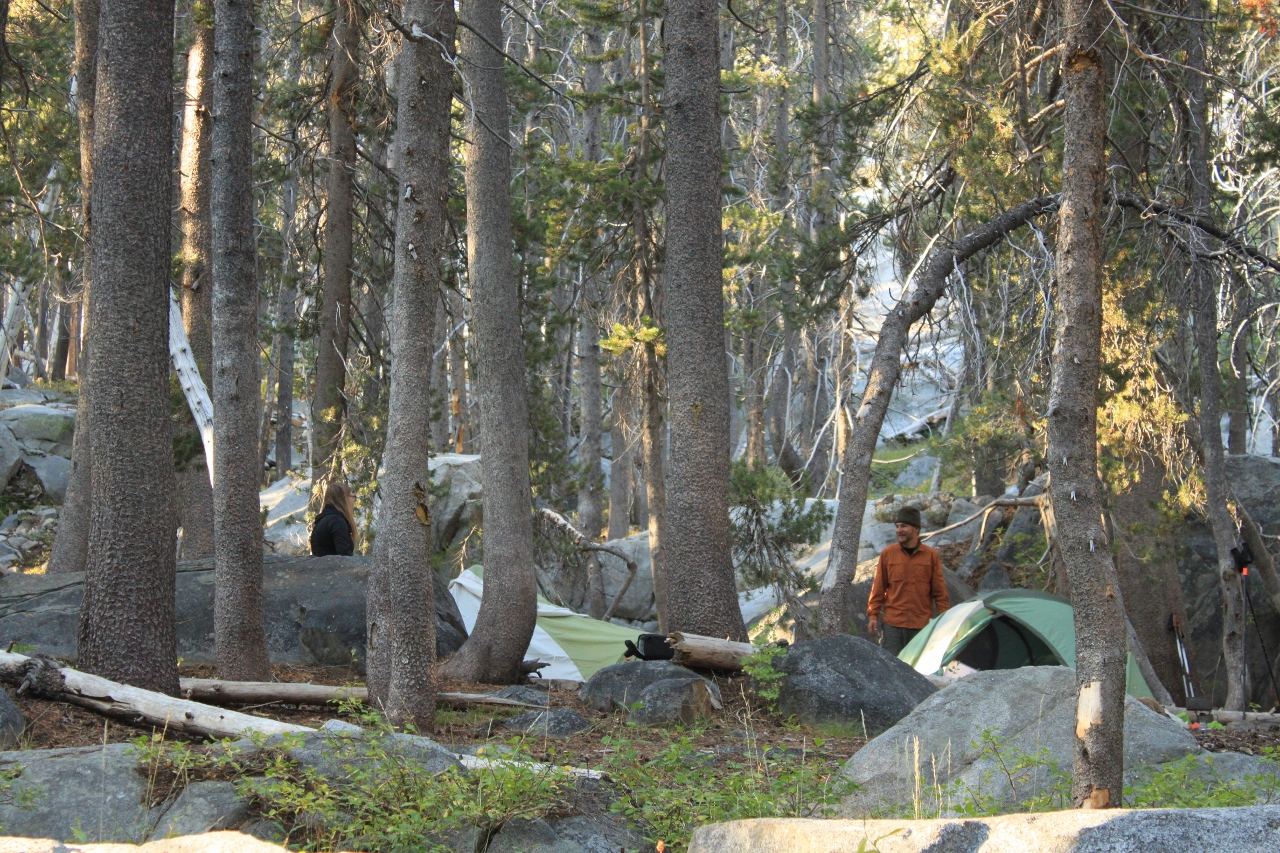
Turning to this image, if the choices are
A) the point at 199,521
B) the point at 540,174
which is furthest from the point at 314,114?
the point at 199,521

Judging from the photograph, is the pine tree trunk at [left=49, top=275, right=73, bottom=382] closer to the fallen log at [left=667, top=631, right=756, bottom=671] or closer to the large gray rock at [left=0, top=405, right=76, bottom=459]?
the large gray rock at [left=0, top=405, right=76, bottom=459]

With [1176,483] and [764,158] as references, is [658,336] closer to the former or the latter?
[1176,483]

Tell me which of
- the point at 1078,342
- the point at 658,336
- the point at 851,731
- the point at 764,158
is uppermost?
the point at 764,158

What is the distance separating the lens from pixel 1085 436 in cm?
500

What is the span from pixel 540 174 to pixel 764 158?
1175cm

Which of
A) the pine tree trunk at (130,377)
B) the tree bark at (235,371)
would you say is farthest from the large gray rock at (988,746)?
the tree bark at (235,371)

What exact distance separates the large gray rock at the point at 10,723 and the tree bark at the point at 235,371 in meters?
2.21

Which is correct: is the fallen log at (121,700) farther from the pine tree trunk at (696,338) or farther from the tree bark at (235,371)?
the pine tree trunk at (696,338)

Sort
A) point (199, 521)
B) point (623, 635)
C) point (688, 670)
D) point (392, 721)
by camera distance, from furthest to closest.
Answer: point (623, 635) → point (199, 521) → point (688, 670) → point (392, 721)

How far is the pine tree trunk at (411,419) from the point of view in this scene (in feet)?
22.8

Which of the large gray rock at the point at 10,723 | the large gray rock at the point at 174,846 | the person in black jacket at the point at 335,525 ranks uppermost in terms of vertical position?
the person in black jacket at the point at 335,525

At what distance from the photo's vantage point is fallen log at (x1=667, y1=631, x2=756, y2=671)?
8695 mm

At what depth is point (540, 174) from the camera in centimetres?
1287

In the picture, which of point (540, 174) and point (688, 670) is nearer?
point (688, 670)
